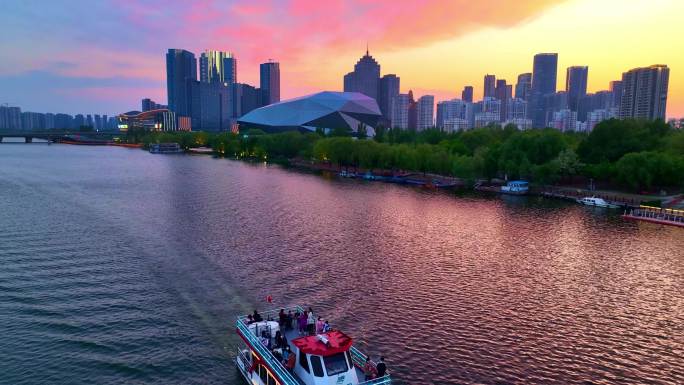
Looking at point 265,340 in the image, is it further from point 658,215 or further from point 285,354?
point 658,215

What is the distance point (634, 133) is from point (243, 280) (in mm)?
86145

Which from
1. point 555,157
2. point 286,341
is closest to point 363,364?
point 286,341

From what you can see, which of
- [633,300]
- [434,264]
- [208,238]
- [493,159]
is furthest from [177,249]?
[493,159]

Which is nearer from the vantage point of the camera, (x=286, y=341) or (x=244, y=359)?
(x=286, y=341)

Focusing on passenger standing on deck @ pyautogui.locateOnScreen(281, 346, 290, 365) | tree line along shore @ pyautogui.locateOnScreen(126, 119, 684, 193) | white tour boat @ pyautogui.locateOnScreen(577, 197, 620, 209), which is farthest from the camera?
tree line along shore @ pyautogui.locateOnScreen(126, 119, 684, 193)

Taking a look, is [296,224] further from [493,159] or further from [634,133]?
[634,133]

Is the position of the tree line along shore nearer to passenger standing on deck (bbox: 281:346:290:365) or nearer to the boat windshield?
the boat windshield

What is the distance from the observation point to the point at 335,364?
19375 millimetres

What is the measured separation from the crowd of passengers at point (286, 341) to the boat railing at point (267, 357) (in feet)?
0.83

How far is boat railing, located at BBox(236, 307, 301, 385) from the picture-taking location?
64.2 feet

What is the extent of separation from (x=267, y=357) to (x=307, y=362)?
266 cm

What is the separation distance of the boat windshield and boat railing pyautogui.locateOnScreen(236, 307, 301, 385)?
1501 mm

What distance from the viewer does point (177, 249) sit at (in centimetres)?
4362

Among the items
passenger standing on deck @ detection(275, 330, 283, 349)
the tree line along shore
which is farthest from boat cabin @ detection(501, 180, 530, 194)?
passenger standing on deck @ detection(275, 330, 283, 349)
